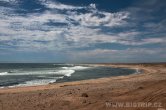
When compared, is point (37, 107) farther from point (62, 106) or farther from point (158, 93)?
point (158, 93)

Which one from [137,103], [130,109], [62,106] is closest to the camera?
[130,109]

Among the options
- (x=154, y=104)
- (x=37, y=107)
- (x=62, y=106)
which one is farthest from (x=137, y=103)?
(x=37, y=107)

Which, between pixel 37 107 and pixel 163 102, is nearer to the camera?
pixel 163 102

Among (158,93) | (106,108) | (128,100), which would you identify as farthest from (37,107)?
(158,93)

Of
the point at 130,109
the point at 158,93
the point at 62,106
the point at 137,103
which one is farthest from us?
the point at 158,93

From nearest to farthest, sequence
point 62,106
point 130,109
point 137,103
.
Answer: point 130,109 < point 137,103 < point 62,106

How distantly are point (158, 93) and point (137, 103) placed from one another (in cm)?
222

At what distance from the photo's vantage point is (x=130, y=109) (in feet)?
30.6

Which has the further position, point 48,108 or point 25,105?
point 25,105

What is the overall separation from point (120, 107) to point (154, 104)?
4.96 ft

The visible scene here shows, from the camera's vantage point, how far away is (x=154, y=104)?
9.71 m

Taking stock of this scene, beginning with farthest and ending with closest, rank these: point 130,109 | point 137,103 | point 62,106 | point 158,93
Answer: point 158,93 < point 62,106 < point 137,103 < point 130,109

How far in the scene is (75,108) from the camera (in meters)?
10.3

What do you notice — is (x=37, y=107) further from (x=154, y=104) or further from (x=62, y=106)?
(x=154, y=104)
